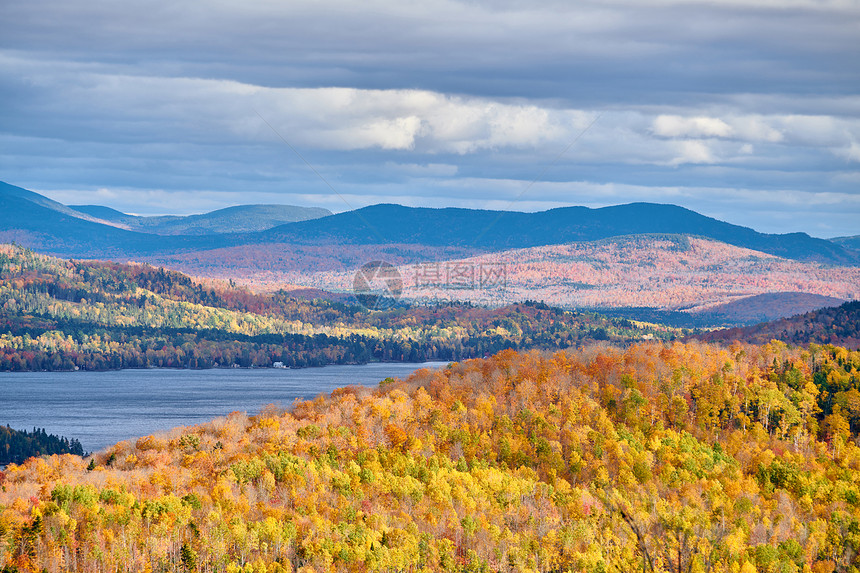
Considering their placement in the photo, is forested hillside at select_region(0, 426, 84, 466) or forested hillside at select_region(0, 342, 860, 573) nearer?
forested hillside at select_region(0, 342, 860, 573)

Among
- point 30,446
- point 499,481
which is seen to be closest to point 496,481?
point 499,481

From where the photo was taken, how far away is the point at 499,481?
118 meters

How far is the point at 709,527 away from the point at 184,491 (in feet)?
177

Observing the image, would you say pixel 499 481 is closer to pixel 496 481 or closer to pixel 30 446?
pixel 496 481

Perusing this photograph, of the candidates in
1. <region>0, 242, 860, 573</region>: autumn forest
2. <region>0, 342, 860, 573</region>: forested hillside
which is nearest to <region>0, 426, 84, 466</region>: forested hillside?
<region>0, 242, 860, 573</region>: autumn forest

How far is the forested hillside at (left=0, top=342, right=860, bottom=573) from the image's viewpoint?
94.4 meters

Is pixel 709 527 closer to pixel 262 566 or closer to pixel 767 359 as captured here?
pixel 262 566

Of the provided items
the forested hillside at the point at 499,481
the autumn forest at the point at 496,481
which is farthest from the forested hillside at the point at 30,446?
the forested hillside at the point at 499,481

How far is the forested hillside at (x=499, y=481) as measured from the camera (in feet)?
310

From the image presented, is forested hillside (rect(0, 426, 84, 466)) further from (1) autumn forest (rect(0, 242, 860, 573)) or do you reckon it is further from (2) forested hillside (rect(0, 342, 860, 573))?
(2) forested hillside (rect(0, 342, 860, 573))

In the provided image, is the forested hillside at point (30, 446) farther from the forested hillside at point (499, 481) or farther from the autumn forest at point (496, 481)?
the forested hillside at point (499, 481)

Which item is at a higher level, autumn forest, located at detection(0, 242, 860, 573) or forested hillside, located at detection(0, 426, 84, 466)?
autumn forest, located at detection(0, 242, 860, 573)

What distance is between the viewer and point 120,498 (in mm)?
99938

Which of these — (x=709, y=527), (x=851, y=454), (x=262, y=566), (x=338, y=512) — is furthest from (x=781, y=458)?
(x=262, y=566)
